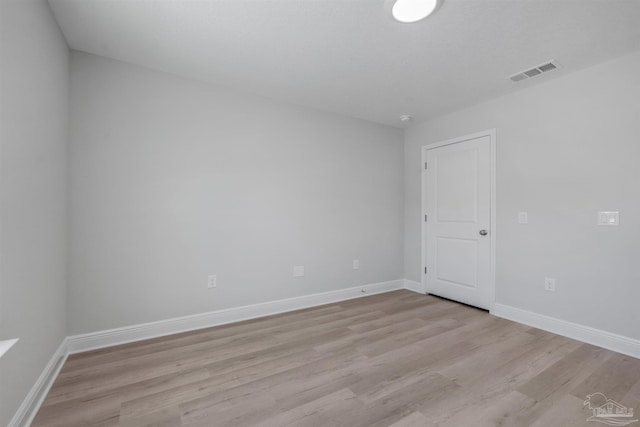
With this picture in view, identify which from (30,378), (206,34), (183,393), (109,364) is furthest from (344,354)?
(206,34)

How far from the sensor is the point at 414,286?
421cm

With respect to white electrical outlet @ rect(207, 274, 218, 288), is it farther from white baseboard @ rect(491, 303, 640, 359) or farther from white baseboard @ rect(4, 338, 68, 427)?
white baseboard @ rect(491, 303, 640, 359)

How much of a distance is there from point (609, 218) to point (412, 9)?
7.87ft

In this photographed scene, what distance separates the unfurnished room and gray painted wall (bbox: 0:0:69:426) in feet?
0.06

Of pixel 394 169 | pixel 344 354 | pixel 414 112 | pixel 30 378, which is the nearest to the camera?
pixel 30 378

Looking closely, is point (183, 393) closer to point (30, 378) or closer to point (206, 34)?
point (30, 378)

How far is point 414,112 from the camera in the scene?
368cm

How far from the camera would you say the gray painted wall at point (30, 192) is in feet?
4.35

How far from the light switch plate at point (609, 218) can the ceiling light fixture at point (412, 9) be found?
227 centimetres

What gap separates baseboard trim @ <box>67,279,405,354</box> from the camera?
235cm

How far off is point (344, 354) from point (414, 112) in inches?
118

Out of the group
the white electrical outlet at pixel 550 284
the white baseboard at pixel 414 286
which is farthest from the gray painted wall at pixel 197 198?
the white electrical outlet at pixel 550 284

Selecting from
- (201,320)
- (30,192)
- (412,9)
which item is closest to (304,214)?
(201,320)

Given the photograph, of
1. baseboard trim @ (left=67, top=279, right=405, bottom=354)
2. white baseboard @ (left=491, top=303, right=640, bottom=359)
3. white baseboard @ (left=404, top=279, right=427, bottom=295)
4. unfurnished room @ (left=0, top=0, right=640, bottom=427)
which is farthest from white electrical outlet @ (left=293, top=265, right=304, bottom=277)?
white baseboard @ (left=491, top=303, right=640, bottom=359)
